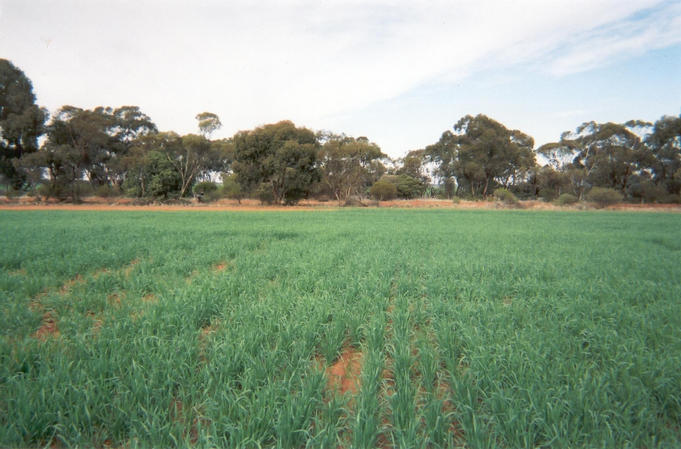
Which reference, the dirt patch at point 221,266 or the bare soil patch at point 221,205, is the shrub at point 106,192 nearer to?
the bare soil patch at point 221,205

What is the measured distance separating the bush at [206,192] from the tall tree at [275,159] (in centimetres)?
778

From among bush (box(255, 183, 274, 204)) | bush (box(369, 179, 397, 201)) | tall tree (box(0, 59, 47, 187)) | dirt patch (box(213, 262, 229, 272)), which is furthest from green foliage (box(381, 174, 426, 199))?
dirt patch (box(213, 262, 229, 272))

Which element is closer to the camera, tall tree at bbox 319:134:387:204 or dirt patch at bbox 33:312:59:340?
dirt patch at bbox 33:312:59:340

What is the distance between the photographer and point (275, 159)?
37719 mm

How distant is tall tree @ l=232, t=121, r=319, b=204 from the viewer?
124 ft

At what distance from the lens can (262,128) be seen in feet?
133

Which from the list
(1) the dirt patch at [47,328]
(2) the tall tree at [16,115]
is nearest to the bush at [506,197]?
(1) the dirt patch at [47,328]

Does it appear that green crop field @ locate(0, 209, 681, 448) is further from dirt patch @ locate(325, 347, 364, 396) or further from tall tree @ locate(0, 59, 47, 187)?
tall tree @ locate(0, 59, 47, 187)

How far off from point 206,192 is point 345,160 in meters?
22.6

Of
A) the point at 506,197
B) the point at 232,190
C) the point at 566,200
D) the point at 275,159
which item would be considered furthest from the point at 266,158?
the point at 566,200

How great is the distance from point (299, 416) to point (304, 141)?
1629 inches

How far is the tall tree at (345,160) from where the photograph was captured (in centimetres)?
4169

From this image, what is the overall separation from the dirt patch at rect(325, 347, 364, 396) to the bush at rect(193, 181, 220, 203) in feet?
149

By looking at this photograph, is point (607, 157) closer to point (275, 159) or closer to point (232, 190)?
point (275, 159)
